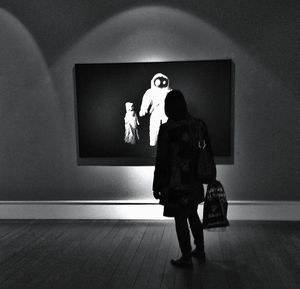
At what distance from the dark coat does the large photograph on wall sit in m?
1.42

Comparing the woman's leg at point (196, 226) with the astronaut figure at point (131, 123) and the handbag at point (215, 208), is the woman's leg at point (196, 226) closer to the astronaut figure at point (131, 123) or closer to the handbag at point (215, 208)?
the handbag at point (215, 208)

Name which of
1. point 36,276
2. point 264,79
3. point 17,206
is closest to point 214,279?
point 36,276

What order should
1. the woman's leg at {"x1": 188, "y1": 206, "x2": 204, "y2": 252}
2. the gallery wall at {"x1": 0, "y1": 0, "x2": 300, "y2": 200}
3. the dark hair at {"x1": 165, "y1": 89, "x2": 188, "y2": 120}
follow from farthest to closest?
1. the gallery wall at {"x1": 0, "y1": 0, "x2": 300, "y2": 200}
2. the woman's leg at {"x1": 188, "y1": 206, "x2": 204, "y2": 252}
3. the dark hair at {"x1": 165, "y1": 89, "x2": 188, "y2": 120}

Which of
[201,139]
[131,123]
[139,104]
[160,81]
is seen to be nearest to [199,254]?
[201,139]

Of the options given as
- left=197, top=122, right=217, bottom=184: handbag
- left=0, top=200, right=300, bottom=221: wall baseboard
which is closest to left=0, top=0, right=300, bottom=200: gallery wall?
left=0, top=200, right=300, bottom=221: wall baseboard

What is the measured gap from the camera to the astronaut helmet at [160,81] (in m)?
4.51

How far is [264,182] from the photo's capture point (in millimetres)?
4605

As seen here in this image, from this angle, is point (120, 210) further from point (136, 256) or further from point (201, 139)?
point (201, 139)

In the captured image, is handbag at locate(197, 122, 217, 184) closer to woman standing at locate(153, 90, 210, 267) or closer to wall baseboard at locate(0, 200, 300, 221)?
woman standing at locate(153, 90, 210, 267)

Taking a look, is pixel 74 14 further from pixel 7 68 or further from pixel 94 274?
pixel 94 274

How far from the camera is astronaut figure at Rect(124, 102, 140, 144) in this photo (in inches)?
181

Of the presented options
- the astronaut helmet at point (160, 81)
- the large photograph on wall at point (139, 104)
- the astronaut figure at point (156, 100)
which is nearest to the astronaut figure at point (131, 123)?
the large photograph on wall at point (139, 104)

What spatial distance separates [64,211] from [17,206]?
649mm

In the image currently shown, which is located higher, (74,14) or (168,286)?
(74,14)
